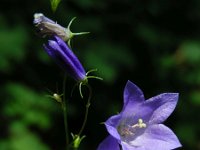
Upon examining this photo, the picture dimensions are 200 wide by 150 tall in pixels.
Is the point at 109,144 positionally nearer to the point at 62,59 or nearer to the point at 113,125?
the point at 113,125

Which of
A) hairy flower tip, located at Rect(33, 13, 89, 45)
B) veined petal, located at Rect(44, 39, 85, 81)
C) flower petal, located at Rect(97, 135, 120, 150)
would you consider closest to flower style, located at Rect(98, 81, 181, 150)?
flower petal, located at Rect(97, 135, 120, 150)

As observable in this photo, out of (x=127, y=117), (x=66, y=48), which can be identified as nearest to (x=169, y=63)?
(x=127, y=117)

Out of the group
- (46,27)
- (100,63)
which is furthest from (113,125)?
(100,63)

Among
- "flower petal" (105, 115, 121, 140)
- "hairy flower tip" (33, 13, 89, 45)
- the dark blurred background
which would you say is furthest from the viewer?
the dark blurred background

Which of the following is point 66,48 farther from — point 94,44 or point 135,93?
point 94,44

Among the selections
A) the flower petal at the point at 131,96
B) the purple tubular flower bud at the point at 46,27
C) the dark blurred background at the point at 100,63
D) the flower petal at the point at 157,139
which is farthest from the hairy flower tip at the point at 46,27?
the dark blurred background at the point at 100,63

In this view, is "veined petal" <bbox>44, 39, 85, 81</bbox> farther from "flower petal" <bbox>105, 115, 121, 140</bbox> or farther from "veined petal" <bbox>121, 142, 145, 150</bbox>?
"veined petal" <bbox>121, 142, 145, 150</bbox>

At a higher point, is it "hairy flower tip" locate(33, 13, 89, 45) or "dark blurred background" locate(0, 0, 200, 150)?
"hairy flower tip" locate(33, 13, 89, 45)
